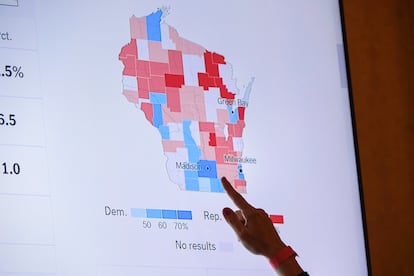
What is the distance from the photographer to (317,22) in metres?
2.48

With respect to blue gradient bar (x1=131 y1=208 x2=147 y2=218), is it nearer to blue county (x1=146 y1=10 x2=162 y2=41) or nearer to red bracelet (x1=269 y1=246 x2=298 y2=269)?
blue county (x1=146 y1=10 x2=162 y2=41)

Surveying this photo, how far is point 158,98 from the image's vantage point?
218 cm

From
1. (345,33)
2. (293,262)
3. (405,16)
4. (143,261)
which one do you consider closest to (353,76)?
(345,33)

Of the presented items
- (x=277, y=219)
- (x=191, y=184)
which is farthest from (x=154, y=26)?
(x=277, y=219)

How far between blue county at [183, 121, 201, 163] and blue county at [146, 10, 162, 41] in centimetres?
23

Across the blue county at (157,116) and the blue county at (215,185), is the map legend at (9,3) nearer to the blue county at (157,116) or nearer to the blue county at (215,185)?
the blue county at (157,116)

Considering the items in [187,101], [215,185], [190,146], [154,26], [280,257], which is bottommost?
[280,257]

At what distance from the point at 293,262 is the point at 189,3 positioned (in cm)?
93

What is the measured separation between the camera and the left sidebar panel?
6.28 ft

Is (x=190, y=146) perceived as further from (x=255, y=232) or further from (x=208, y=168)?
(x=255, y=232)

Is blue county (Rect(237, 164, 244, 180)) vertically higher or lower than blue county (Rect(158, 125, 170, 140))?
lower

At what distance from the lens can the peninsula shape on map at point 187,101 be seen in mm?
2164

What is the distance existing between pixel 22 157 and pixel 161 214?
359 mm

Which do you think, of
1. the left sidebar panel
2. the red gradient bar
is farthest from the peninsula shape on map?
the left sidebar panel
